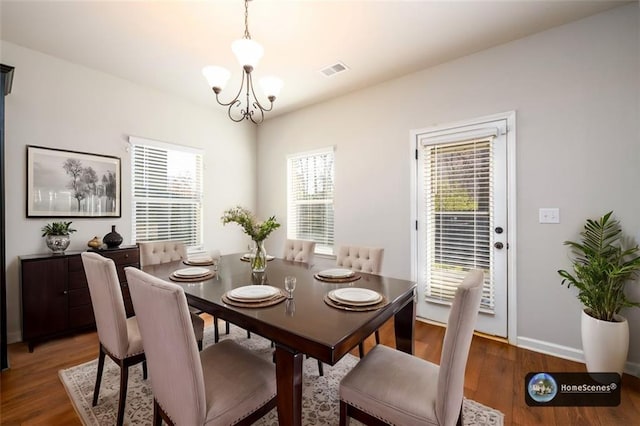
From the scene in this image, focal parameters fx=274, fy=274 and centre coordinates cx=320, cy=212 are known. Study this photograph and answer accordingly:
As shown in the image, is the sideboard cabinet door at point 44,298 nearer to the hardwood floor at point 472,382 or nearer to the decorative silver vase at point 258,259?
the hardwood floor at point 472,382

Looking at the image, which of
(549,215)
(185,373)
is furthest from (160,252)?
(549,215)

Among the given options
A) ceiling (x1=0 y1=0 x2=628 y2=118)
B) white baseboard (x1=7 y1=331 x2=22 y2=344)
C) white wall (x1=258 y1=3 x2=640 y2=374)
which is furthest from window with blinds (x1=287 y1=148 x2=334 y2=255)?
white baseboard (x1=7 y1=331 x2=22 y2=344)

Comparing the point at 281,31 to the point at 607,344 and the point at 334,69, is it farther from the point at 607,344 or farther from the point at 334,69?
the point at 607,344

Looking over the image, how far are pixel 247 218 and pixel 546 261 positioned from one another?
264 cm

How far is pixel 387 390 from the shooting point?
123cm

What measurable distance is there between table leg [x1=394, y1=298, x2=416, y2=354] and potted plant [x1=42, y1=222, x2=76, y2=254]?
10.6 feet

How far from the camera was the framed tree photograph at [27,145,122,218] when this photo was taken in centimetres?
274

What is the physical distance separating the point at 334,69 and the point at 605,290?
10.2 ft

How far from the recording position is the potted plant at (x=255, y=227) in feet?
6.67

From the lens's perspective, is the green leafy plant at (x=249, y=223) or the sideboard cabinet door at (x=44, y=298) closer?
the green leafy plant at (x=249, y=223)

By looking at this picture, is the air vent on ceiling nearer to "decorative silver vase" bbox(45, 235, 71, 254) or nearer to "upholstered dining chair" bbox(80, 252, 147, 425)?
"upholstered dining chair" bbox(80, 252, 147, 425)

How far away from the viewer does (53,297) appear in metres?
2.60

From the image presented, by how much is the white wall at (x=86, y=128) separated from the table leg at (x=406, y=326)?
327 centimetres

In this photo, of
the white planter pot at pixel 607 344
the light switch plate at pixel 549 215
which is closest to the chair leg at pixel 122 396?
the white planter pot at pixel 607 344
